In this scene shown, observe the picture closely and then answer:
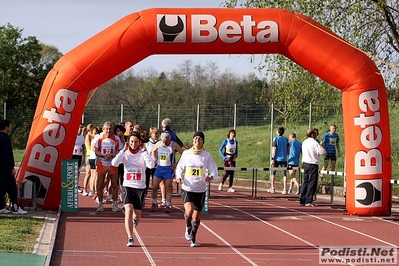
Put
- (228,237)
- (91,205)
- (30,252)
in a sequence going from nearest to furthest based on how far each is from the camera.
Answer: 1. (30,252)
2. (228,237)
3. (91,205)

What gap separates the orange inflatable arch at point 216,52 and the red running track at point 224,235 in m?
1.01

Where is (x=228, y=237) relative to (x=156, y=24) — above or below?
below

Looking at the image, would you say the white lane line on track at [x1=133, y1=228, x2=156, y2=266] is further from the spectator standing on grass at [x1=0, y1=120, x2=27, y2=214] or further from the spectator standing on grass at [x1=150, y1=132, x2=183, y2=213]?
the spectator standing on grass at [x1=150, y1=132, x2=183, y2=213]

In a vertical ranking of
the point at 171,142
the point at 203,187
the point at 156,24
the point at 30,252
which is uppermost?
the point at 156,24

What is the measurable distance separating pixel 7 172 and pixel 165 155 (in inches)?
132

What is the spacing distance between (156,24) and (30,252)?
685 cm

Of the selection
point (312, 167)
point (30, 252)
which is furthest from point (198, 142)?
point (312, 167)

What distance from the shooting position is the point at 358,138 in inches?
661

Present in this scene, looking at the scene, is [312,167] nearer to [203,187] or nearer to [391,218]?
[391,218]

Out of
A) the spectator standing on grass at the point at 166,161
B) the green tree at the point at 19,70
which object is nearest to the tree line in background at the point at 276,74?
the green tree at the point at 19,70

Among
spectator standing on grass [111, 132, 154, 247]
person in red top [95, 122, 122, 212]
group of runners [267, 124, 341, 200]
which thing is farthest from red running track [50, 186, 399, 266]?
group of runners [267, 124, 341, 200]

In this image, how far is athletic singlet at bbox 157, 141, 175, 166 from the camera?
1658 centimetres

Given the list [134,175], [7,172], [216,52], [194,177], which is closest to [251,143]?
[216,52]

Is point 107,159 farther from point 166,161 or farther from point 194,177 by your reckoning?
point 194,177
